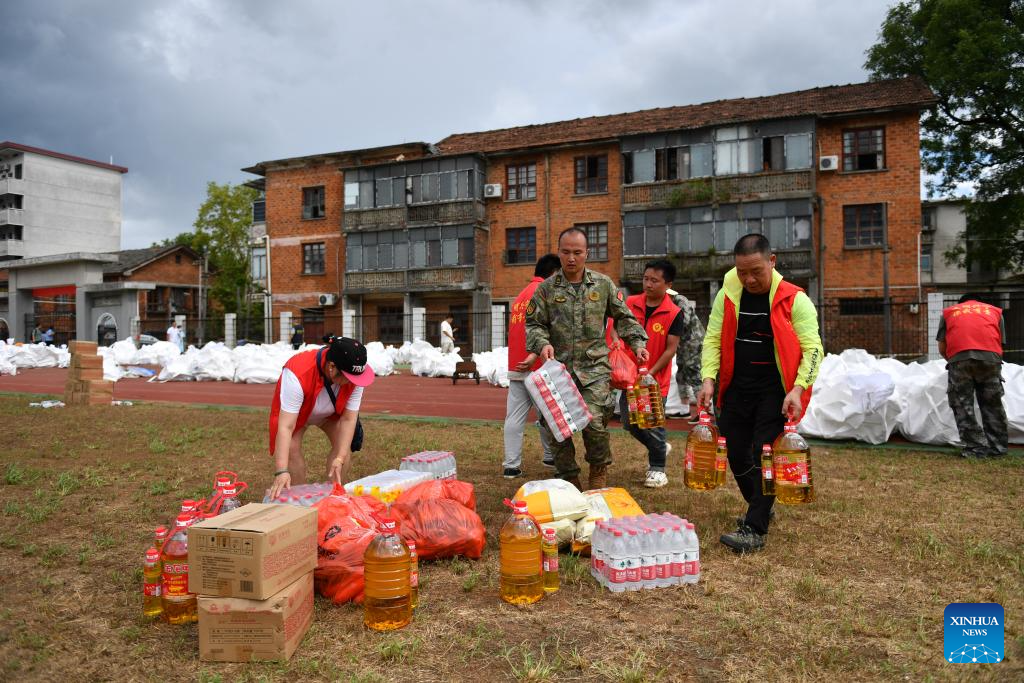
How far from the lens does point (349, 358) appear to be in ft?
14.7

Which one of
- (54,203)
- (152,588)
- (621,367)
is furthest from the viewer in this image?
(54,203)

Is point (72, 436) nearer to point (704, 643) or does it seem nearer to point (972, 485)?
point (704, 643)

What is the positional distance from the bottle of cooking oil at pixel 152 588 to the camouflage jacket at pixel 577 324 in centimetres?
293

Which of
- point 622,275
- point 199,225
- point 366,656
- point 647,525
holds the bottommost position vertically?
point 366,656

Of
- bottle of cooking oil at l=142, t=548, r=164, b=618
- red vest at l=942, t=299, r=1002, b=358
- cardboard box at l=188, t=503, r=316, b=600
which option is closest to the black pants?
cardboard box at l=188, t=503, r=316, b=600

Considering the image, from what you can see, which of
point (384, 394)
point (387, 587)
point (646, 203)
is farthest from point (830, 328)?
point (387, 587)

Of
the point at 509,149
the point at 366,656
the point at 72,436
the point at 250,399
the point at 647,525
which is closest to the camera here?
the point at 366,656

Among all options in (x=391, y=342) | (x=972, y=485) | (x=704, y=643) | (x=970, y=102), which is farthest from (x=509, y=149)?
(x=704, y=643)

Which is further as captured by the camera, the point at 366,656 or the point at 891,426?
the point at 891,426

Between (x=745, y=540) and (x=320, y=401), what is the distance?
3015mm

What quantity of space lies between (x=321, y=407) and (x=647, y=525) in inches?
97.4

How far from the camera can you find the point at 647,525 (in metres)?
3.99

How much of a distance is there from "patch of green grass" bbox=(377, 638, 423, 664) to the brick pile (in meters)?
12.0

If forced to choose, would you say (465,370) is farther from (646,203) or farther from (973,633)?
(646,203)
